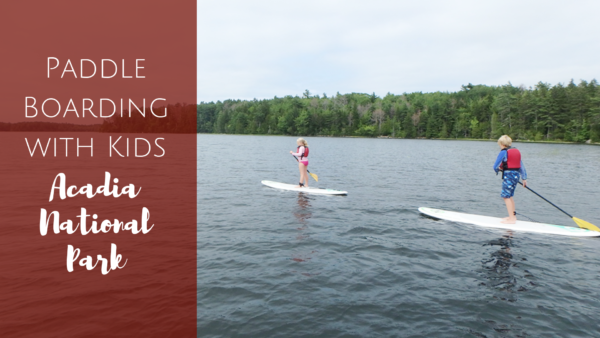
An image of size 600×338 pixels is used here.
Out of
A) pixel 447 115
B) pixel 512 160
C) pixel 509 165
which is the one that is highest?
pixel 447 115

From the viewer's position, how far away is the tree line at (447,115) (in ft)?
324

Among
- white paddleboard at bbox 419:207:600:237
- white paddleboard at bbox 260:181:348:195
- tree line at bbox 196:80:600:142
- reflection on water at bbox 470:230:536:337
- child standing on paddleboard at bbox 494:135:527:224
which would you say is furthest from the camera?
tree line at bbox 196:80:600:142

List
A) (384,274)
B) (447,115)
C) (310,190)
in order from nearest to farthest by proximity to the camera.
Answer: (384,274) < (310,190) < (447,115)

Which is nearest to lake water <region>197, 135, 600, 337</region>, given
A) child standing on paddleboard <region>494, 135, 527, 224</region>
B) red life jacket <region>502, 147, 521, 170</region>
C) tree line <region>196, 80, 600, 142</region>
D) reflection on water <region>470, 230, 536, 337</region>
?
reflection on water <region>470, 230, 536, 337</region>

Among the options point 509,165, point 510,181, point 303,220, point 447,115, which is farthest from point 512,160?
point 447,115

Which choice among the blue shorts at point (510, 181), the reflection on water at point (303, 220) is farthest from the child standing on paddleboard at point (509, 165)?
the reflection on water at point (303, 220)

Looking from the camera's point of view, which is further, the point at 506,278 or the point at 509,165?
the point at 509,165

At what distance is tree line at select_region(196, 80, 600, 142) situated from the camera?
98.8 metres

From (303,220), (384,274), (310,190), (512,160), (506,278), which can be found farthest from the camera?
(310,190)

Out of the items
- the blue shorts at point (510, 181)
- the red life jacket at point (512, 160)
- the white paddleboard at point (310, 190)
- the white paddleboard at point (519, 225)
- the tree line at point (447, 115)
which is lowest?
the white paddleboard at point (519, 225)

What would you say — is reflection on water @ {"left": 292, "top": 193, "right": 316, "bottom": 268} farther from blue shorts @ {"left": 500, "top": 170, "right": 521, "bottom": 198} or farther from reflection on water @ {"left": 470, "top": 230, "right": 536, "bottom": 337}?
blue shorts @ {"left": 500, "top": 170, "right": 521, "bottom": 198}

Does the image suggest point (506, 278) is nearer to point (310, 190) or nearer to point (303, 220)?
point (303, 220)

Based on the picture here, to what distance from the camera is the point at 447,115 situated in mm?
133750

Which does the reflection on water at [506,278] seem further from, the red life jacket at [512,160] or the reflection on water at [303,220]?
the reflection on water at [303,220]
